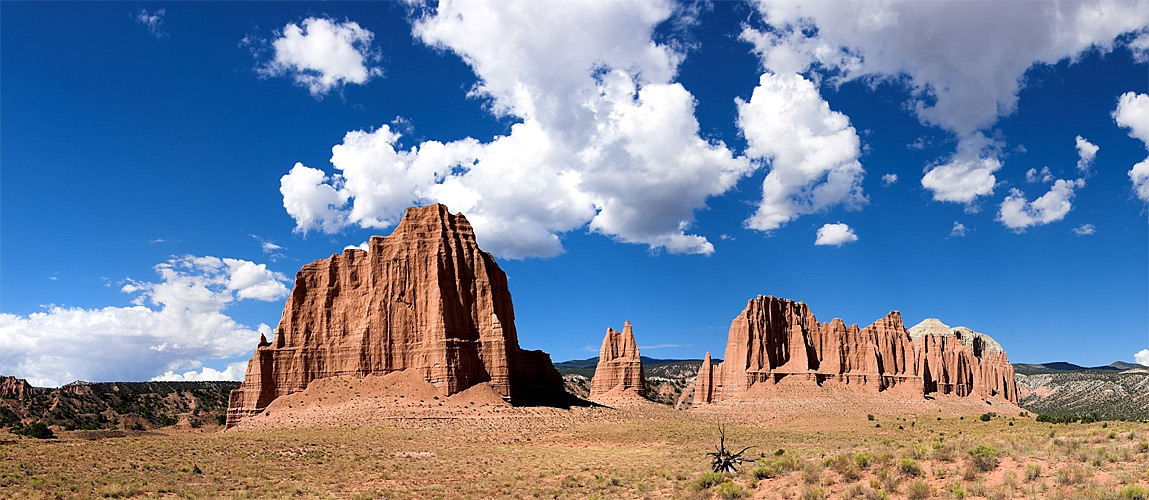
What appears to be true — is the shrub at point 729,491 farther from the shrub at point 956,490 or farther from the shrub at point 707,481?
the shrub at point 956,490

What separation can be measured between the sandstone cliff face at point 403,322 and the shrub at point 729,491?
46.4 metres

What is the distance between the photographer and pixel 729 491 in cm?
2438

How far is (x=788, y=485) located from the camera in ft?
80.4

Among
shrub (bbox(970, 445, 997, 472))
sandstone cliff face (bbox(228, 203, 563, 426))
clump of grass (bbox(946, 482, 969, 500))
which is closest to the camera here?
clump of grass (bbox(946, 482, 969, 500))

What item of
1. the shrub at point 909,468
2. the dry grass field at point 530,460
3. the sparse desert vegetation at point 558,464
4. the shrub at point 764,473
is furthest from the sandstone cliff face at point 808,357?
the shrub at point 909,468

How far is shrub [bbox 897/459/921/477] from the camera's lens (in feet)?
75.7

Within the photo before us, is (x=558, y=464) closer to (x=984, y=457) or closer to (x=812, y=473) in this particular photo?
(x=812, y=473)

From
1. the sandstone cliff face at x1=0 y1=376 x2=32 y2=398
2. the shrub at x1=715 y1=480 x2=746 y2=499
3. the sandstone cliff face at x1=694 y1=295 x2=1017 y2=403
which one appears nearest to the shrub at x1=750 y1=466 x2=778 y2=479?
the shrub at x1=715 y1=480 x2=746 y2=499

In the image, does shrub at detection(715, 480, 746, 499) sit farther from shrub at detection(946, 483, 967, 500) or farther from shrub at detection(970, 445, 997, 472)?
shrub at detection(970, 445, 997, 472)

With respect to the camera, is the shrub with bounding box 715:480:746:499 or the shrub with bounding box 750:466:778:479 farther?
the shrub with bounding box 750:466:778:479

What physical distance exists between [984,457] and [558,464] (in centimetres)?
2326

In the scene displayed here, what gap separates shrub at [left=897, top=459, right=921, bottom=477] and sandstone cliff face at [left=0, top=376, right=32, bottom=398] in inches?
4781

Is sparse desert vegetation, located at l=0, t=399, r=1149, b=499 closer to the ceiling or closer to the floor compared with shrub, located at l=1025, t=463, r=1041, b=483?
closer to the floor

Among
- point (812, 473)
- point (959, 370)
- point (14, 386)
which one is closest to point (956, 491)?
point (812, 473)
